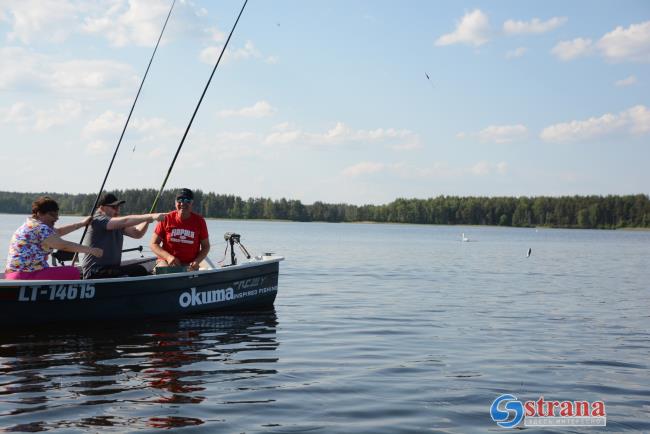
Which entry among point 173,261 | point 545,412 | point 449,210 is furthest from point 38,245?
point 449,210

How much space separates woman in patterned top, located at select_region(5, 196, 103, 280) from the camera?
890 cm

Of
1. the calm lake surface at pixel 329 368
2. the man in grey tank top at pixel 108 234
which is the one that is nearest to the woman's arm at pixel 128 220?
the man in grey tank top at pixel 108 234

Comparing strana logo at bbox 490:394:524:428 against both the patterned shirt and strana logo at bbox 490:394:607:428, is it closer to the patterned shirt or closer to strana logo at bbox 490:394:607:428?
strana logo at bbox 490:394:607:428

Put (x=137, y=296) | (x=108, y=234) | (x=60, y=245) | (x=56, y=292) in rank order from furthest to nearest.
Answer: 1. (x=137, y=296)
2. (x=108, y=234)
3. (x=56, y=292)
4. (x=60, y=245)

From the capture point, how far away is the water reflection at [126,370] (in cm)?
571

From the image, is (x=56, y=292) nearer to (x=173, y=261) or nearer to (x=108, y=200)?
(x=108, y=200)

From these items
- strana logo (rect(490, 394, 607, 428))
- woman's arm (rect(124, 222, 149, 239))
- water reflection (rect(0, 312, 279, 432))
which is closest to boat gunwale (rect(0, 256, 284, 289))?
woman's arm (rect(124, 222, 149, 239))

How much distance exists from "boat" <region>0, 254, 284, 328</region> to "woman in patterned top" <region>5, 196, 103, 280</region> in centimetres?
29

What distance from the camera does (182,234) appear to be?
419 inches

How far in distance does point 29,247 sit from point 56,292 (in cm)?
67

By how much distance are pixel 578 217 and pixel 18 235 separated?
15817 centimetres

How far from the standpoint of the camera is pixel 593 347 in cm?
961

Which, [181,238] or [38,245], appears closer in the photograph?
[38,245]

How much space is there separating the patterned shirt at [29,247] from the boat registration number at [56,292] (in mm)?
304
